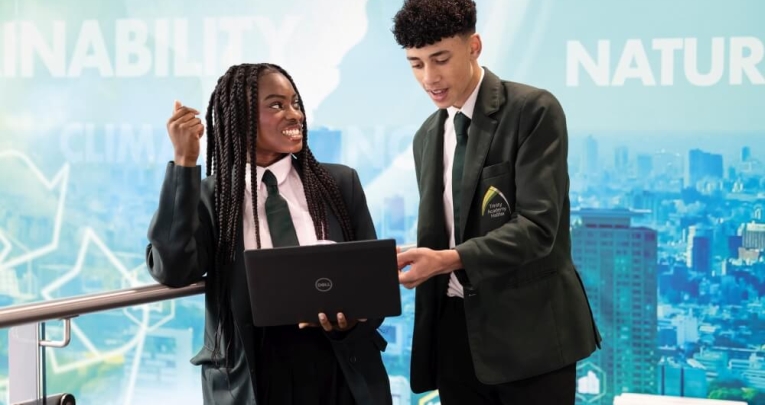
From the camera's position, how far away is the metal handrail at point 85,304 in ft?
5.65

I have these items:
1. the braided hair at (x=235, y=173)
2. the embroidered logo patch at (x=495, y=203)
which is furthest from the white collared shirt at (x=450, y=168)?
the braided hair at (x=235, y=173)

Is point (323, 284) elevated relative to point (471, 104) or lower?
lower

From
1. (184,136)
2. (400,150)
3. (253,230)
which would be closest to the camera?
(184,136)

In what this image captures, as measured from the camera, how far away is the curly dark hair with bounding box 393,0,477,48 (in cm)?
203

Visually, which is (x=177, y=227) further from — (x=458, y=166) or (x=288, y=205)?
(x=458, y=166)

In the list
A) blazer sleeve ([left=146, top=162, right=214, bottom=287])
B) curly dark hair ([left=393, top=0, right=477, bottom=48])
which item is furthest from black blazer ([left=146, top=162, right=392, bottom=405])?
curly dark hair ([left=393, top=0, right=477, bottom=48])

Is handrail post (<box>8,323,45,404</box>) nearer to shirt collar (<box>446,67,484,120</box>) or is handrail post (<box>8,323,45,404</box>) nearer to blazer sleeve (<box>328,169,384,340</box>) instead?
blazer sleeve (<box>328,169,384,340</box>)

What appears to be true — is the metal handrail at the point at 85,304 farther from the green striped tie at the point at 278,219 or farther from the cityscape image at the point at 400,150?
the cityscape image at the point at 400,150

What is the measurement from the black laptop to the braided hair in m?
0.20

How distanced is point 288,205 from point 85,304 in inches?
19.3

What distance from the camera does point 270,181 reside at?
2.09 m

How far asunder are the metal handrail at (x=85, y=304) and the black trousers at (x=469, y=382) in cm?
59

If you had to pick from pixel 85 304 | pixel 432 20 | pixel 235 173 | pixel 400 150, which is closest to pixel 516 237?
pixel 432 20

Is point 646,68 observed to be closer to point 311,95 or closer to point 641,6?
point 641,6
